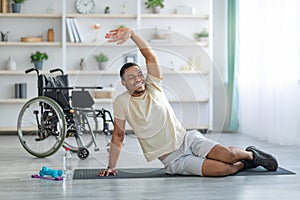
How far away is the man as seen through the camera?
12.5 ft

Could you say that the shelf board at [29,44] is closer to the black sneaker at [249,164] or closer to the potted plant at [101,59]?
the potted plant at [101,59]

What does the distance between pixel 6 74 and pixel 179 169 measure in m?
4.25

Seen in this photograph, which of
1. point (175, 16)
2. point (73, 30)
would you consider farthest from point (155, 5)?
point (73, 30)

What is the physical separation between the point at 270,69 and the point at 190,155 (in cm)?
259

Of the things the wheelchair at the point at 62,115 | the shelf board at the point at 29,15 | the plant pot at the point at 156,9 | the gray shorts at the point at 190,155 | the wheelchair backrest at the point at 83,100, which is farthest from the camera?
the plant pot at the point at 156,9

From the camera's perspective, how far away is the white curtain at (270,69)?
5.87 meters

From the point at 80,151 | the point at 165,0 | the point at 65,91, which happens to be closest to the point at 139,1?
the point at 165,0

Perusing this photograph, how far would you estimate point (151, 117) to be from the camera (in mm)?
3809

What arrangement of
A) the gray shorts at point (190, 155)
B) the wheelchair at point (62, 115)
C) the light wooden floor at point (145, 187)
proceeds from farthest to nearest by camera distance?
the wheelchair at point (62, 115) → the gray shorts at point (190, 155) → the light wooden floor at point (145, 187)

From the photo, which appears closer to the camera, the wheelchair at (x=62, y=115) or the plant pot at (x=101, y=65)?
the wheelchair at (x=62, y=115)

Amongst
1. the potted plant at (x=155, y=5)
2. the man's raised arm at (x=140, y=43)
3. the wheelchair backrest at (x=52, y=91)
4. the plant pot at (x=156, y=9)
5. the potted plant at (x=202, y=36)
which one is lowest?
the wheelchair backrest at (x=52, y=91)

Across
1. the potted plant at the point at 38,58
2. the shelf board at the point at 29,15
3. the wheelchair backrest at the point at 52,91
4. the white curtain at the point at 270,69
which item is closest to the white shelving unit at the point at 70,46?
the shelf board at the point at 29,15

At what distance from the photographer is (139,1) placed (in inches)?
301

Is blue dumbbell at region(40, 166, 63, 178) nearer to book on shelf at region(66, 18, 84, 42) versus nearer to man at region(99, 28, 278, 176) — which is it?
→ man at region(99, 28, 278, 176)
